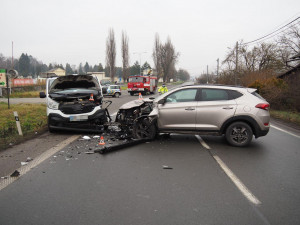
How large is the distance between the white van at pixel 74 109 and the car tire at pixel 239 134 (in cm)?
435

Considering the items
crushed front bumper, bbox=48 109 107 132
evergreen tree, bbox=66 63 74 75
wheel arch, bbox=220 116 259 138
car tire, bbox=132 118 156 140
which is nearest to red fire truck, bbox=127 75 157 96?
crushed front bumper, bbox=48 109 107 132

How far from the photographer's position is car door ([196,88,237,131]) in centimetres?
658

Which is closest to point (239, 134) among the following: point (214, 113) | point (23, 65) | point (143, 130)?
point (214, 113)

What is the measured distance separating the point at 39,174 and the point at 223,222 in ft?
11.4

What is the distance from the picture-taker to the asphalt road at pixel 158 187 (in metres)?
3.16

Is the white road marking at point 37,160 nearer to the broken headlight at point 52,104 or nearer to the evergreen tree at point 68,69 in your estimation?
the broken headlight at point 52,104

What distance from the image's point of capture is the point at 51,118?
26.4 ft

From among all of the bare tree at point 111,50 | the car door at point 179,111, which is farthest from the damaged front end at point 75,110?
the bare tree at point 111,50

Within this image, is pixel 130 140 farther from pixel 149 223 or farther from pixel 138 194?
pixel 149 223

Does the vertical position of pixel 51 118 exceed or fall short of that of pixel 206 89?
it falls short

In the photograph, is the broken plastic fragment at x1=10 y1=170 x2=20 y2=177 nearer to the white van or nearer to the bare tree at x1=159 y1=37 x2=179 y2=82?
A: the white van

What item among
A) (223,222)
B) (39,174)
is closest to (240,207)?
(223,222)

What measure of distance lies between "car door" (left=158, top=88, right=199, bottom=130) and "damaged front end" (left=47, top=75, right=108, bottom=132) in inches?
101

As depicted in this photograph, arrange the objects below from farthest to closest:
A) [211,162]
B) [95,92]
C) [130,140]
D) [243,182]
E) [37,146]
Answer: [95,92] → [130,140] → [37,146] → [211,162] → [243,182]
